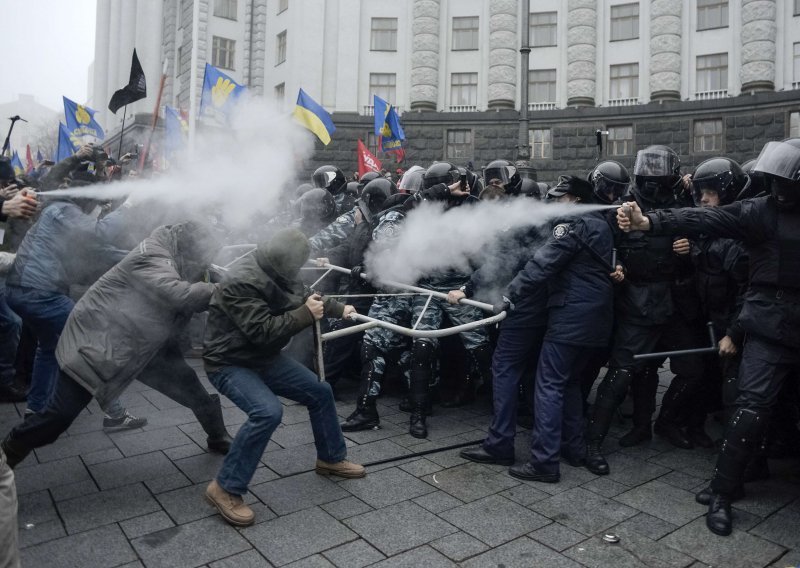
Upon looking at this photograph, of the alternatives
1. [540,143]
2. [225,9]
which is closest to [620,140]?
[540,143]

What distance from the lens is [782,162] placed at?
11.7 ft

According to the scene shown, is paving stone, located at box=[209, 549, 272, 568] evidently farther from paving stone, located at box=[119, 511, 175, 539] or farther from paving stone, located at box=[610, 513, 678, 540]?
paving stone, located at box=[610, 513, 678, 540]

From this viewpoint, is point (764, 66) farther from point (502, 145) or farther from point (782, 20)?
point (502, 145)

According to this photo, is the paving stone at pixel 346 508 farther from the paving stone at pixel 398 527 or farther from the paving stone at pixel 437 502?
the paving stone at pixel 437 502

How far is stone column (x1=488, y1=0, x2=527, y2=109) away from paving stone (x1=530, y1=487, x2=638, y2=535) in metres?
24.7

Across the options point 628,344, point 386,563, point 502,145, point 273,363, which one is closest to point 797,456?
point 628,344

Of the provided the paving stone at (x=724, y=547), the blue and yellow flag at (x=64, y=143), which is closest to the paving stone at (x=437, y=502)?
the paving stone at (x=724, y=547)

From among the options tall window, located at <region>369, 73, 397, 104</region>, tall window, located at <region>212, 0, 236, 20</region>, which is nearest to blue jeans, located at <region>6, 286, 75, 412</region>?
tall window, located at <region>369, 73, 397, 104</region>

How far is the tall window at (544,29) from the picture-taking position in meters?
27.1

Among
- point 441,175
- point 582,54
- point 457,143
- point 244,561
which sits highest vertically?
point 582,54

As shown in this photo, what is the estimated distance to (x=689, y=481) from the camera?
4320 mm

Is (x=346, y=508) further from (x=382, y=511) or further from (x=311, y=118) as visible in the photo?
(x=311, y=118)

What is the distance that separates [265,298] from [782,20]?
2714 centimetres

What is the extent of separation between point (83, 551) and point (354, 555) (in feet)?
4.70
